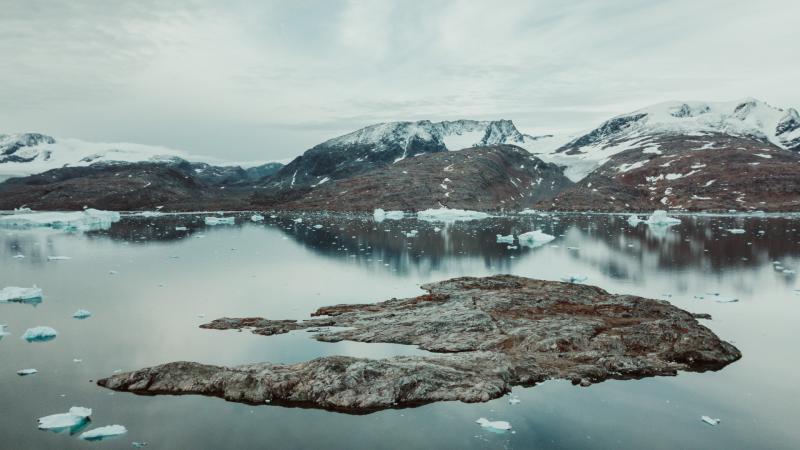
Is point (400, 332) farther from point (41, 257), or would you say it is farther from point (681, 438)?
point (41, 257)

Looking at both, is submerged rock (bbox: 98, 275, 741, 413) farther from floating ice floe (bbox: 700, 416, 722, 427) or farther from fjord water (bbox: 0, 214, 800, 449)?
floating ice floe (bbox: 700, 416, 722, 427)

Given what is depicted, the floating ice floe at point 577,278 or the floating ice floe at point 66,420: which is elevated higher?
the floating ice floe at point 66,420

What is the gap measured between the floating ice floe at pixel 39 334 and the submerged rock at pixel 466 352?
Answer: 25.0 feet

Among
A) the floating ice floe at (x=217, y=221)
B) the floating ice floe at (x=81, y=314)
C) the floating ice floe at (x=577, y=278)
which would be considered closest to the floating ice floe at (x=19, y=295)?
the floating ice floe at (x=81, y=314)

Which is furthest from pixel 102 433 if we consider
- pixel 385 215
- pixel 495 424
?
pixel 385 215

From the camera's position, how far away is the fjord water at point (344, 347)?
15.8 meters

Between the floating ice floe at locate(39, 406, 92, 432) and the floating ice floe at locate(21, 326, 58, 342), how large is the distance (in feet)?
36.2

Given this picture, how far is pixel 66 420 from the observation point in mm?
16156

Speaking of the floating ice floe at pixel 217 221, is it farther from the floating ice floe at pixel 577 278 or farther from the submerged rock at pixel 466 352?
the submerged rock at pixel 466 352

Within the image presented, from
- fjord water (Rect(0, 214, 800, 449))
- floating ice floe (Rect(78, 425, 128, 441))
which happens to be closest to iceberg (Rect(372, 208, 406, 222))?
fjord water (Rect(0, 214, 800, 449))

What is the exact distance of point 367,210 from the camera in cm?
17862

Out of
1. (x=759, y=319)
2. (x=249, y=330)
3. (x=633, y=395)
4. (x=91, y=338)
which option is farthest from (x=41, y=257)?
(x=759, y=319)

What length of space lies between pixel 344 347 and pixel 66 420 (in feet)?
36.2

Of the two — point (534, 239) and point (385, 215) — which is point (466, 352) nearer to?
point (534, 239)
